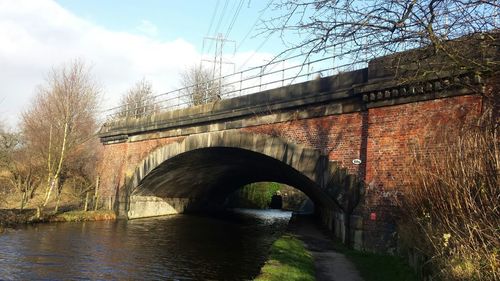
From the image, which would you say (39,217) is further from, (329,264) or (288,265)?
(329,264)

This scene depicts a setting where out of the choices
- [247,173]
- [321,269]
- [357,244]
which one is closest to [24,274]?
[321,269]

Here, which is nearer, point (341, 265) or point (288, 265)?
point (288, 265)

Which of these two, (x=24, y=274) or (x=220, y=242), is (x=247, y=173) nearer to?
(x=220, y=242)

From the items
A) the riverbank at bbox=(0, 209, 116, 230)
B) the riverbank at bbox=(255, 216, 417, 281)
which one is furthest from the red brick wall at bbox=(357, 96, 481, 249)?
the riverbank at bbox=(0, 209, 116, 230)

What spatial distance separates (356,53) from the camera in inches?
217

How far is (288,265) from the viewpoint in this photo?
9781 millimetres

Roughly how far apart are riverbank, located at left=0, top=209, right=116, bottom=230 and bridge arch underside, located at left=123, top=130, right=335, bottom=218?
6.04 ft

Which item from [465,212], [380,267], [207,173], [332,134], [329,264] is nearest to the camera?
[465,212]

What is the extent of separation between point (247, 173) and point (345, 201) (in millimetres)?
16119

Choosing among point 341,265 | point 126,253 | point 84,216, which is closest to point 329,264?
point 341,265

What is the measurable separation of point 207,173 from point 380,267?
18289 mm

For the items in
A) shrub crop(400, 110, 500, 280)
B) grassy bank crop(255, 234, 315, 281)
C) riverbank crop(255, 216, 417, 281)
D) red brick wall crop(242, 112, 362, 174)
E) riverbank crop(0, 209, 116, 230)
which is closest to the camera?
shrub crop(400, 110, 500, 280)

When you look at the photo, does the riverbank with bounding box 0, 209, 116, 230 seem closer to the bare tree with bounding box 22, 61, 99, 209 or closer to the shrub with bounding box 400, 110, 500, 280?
the bare tree with bounding box 22, 61, 99, 209

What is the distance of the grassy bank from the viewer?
28.4 feet
